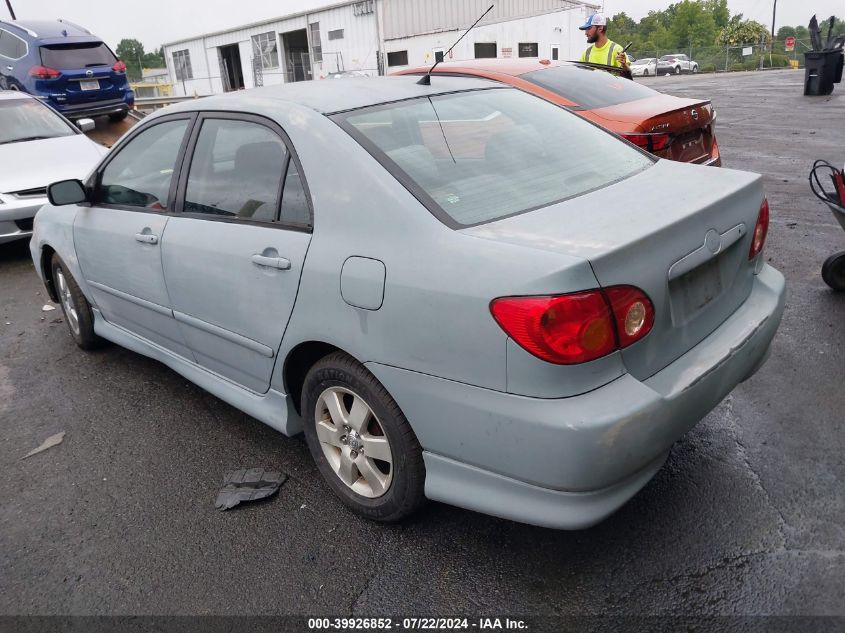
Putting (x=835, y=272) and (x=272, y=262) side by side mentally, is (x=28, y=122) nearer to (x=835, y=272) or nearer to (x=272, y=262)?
(x=272, y=262)

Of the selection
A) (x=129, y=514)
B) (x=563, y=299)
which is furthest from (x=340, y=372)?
(x=129, y=514)

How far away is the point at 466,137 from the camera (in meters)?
2.83

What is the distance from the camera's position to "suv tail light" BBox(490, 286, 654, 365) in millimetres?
1980

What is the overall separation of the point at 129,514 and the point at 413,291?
1692 mm

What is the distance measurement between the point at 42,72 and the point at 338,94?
40.8 ft

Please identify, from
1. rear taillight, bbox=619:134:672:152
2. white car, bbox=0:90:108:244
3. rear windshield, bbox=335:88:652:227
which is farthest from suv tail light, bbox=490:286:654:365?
white car, bbox=0:90:108:244

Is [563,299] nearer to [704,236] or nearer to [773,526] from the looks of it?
[704,236]

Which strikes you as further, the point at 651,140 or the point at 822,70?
the point at 822,70

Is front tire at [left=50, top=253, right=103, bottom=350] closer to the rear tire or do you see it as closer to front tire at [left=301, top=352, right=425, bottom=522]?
front tire at [left=301, top=352, right=425, bottom=522]

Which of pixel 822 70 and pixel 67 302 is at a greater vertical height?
pixel 822 70

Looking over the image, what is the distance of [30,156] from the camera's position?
7730 millimetres

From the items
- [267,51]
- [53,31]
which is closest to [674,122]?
[53,31]

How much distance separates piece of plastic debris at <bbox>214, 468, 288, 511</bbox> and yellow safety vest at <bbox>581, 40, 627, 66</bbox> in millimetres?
6640

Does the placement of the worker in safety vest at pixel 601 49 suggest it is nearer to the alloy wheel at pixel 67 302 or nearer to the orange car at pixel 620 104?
the orange car at pixel 620 104
